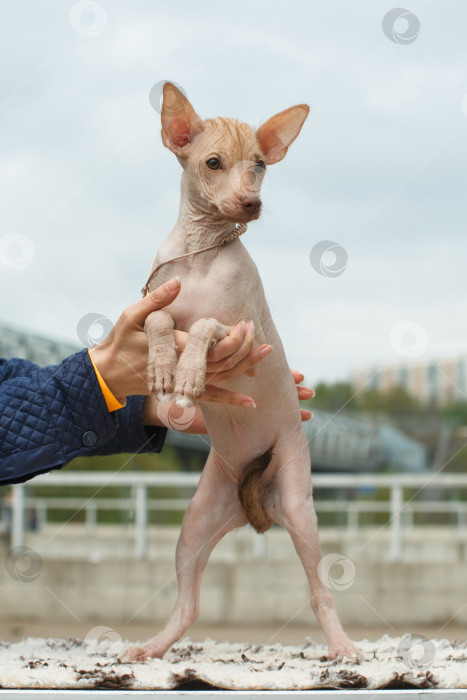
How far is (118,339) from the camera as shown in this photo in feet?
8.61

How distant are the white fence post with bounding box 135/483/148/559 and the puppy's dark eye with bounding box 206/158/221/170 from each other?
17.6ft

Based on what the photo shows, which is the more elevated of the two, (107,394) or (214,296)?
(214,296)

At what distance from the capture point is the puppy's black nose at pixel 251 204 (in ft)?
8.05

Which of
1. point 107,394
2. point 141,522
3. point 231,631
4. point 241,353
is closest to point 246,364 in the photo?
point 241,353

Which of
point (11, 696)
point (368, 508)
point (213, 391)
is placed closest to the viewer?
point (11, 696)

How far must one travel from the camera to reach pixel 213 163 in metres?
2.58

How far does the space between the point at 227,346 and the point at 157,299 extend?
245 mm

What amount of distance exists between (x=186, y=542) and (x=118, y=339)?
2.58 ft

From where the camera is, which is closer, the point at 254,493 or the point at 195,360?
the point at 195,360

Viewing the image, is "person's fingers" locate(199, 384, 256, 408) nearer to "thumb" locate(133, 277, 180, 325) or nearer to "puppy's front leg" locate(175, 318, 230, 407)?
"puppy's front leg" locate(175, 318, 230, 407)

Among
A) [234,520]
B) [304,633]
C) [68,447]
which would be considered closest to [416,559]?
[304,633]

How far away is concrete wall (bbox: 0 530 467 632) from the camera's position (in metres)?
6.99

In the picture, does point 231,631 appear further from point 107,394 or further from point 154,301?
point 154,301

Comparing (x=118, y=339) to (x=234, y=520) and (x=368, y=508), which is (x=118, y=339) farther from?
(x=368, y=508)
